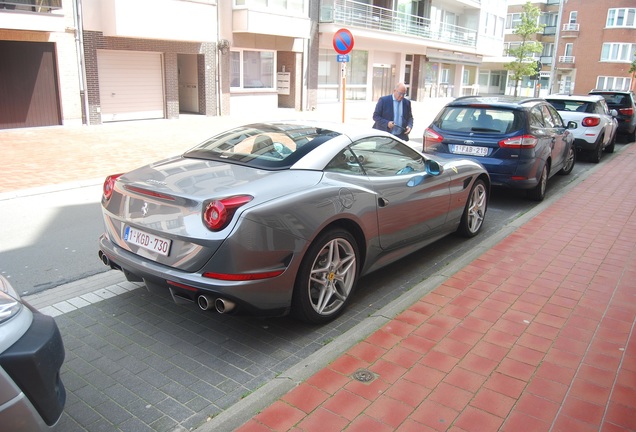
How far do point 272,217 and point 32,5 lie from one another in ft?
51.7

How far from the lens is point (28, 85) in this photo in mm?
16234

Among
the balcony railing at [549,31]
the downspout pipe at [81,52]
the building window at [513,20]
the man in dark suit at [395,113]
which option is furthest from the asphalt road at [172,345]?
the balcony railing at [549,31]

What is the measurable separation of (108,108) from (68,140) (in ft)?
15.2

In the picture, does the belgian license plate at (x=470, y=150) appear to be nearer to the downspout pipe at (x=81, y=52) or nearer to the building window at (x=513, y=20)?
the downspout pipe at (x=81, y=52)

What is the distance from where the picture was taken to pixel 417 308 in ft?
14.1

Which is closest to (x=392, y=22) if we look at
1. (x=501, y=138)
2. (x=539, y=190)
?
(x=539, y=190)

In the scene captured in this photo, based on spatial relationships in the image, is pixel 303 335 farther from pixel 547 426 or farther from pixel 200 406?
pixel 547 426

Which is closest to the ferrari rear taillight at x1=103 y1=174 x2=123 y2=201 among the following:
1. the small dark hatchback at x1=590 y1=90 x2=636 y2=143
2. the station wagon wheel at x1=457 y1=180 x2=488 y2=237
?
the station wagon wheel at x1=457 y1=180 x2=488 y2=237

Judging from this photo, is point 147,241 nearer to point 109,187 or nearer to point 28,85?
point 109,187

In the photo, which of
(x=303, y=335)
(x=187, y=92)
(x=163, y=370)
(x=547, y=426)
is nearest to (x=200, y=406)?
(x=163, y=370)

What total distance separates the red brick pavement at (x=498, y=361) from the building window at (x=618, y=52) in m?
59.3

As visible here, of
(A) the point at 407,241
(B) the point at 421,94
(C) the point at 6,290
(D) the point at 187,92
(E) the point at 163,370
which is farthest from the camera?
(B) the point at 421,94

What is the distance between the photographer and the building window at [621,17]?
5425cm

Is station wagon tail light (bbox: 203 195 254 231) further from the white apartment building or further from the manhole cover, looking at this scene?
the white apartment building
